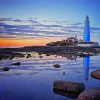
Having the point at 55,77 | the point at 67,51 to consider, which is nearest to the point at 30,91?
the point at 55,77

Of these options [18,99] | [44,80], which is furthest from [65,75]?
[18,99]

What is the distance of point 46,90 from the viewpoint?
21.9 feet

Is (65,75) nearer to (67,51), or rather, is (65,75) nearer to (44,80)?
(44,80)

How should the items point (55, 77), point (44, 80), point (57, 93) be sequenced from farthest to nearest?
1. point (55, 77)
2. point (44, 80)
3. point (57, 93)

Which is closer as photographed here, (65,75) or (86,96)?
(86,96)

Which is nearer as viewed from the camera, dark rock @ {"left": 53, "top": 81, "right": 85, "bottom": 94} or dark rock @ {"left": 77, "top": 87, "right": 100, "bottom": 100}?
dark rock @ {"left": 77, "top": 87, "right": 100, "bottom": 100}

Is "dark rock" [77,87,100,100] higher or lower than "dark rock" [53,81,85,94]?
higher

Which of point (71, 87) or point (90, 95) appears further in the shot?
point (71, 87)

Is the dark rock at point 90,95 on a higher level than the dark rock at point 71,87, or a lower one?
higher

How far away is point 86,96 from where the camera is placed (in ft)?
17.1

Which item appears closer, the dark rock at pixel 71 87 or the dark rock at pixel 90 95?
the dark rock at pixel 90 95

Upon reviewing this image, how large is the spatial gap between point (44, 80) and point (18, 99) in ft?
8.41

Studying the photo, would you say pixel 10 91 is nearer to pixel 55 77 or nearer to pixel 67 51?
pixel 55 77

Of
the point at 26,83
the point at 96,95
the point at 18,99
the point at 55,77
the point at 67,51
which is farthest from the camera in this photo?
the point at 67,51
